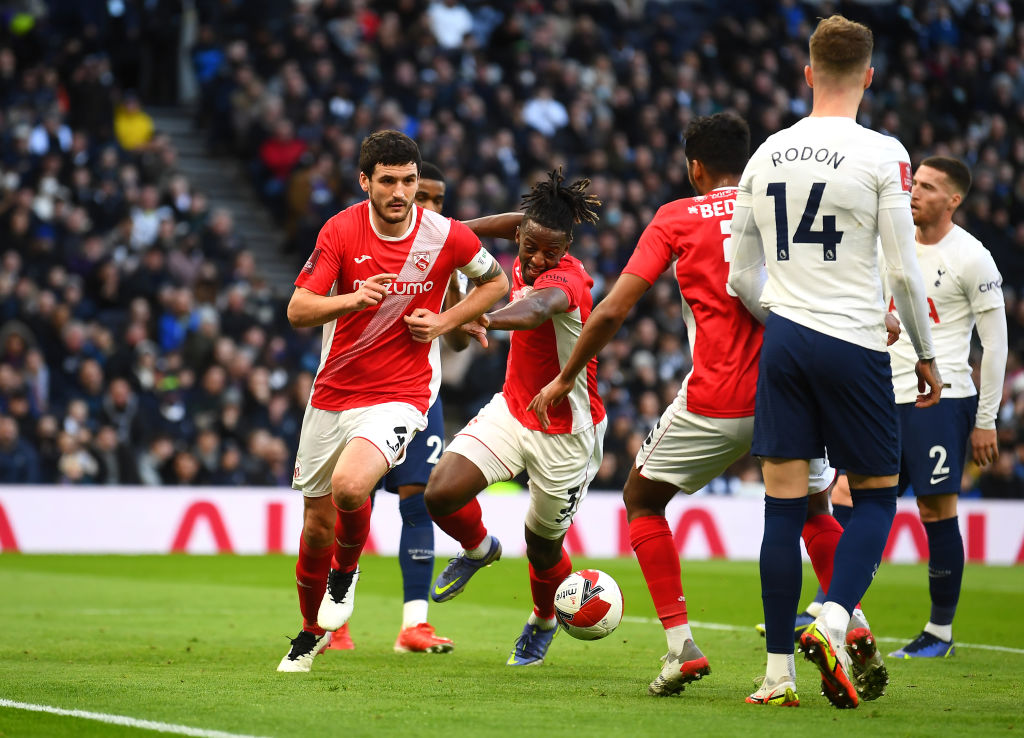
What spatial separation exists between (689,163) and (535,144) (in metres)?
14.9

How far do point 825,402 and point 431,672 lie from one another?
2.39 m

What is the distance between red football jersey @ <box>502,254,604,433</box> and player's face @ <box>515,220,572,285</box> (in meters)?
0.05

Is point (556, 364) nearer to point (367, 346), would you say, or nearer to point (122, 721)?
point (367, 346)

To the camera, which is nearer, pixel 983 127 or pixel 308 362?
pixel 308 362

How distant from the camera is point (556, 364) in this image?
23.2 ft

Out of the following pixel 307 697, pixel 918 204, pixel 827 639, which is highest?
pixel 918 204

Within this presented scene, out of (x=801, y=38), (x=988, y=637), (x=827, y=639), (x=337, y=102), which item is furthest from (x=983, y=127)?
(x=827, y=639)

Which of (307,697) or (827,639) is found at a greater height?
(827,639)

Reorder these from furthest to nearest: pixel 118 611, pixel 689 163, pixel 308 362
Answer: pixel 308 362 < pixel 118 611 < pixel 689 163

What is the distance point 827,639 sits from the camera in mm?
5000

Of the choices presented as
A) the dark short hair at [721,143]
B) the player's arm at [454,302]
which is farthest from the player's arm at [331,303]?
the dark short hair at [721,143]

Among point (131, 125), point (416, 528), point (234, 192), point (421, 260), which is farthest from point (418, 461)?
point (234, 192)

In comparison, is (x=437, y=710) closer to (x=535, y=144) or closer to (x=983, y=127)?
(x=535, y=144)

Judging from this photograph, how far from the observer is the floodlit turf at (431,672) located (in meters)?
4.95
